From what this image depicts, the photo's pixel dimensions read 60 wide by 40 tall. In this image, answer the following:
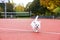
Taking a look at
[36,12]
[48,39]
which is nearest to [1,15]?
[36,12]

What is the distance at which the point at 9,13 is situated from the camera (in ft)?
103

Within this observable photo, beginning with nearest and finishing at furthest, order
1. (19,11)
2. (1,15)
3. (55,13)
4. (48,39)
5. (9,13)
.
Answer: (48,39)
(55,13)
(1,15)
(9,13)
(19,11)

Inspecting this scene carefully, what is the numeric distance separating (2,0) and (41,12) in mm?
5800

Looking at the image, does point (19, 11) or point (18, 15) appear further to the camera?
point (19, 11)

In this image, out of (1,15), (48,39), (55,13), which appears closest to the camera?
(48,39)

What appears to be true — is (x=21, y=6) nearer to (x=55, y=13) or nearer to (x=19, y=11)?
(x=19, y=11)

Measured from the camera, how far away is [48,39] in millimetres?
6984

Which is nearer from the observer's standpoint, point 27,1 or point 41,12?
point 41,12

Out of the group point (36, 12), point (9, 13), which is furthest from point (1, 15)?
point (36, 12)

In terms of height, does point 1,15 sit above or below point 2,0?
below

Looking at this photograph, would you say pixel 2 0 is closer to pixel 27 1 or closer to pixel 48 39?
pixel 27 1

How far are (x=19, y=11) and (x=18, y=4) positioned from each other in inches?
89.9

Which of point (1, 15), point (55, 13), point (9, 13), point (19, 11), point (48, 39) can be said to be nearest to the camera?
point (48, 39)

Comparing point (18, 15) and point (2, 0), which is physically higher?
point (2, 0)
